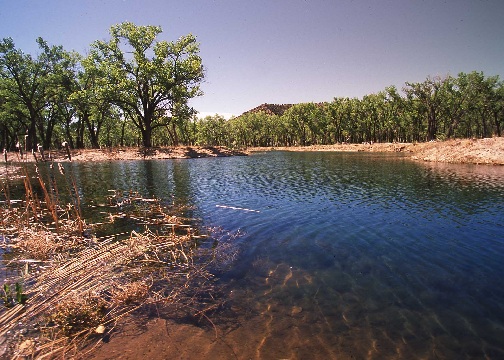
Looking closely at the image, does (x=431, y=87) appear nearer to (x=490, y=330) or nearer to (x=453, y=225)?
(x=453, y=225)

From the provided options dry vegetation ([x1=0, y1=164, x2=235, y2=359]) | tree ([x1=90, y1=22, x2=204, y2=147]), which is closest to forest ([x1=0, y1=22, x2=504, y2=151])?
tree ([x1=90, y1=22, x2=204, y2=147])

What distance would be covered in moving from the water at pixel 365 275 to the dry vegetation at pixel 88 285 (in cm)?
123

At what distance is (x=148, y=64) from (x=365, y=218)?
52.2 m

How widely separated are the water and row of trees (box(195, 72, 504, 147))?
71.6 meters

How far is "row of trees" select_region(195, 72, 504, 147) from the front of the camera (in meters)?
81.2

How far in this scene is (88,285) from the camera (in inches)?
295

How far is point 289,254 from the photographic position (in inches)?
422

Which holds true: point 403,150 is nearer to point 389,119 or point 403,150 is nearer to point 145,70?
point 389,119

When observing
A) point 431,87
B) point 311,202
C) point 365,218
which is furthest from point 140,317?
point 431,87

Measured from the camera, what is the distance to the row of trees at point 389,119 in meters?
81.2

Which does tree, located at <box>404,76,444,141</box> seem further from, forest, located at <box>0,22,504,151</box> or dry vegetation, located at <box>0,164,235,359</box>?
dry vegetation, located at <box>0,164,235,359</box>

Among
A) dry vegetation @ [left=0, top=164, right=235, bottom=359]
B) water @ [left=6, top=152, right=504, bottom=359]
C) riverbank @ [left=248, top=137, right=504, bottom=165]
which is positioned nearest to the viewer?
dry vegetation @ [left=0, top=164, right=235, bottom=359]

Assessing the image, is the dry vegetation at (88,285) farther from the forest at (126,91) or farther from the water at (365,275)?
the forest at (126,91)

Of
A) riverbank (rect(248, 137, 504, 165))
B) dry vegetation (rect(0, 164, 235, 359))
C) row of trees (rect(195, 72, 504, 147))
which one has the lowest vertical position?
dry vegetation (rect(0, 164, 235, 359))
